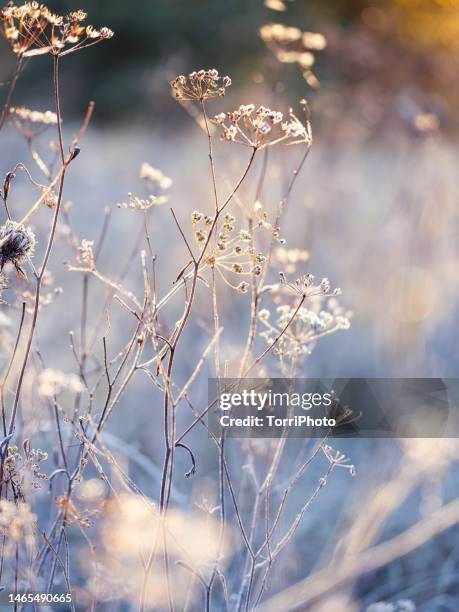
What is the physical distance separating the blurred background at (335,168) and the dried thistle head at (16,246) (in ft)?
A: 3.20

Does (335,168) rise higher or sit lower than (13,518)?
higher

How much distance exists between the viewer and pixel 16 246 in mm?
1049

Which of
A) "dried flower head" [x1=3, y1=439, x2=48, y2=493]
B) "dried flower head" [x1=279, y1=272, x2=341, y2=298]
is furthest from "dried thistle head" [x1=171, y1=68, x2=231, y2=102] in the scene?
"dried flower head" [x1=3, y1=439, x2=48, y2=493]

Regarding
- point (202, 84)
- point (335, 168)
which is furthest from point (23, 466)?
point (335, 168)

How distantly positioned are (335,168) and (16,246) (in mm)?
4396

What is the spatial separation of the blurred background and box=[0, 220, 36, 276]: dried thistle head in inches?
38.4

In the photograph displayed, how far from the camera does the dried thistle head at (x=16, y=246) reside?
3.37 feet

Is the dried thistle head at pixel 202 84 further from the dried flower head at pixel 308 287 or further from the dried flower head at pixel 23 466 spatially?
the dried flower head at pixel 23 466

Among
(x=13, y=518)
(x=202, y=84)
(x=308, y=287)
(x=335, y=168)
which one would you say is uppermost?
(x=335, y=168)

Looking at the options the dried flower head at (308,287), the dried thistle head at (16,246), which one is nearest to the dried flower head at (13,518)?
the dried thistle head at (16,246)

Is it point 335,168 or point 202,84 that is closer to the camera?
point 202,84

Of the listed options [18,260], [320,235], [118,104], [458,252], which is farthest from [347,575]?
[118,104]

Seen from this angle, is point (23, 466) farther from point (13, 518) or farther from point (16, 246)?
point (16, 246)

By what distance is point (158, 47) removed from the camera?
22.7 feet
